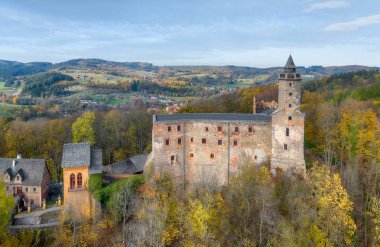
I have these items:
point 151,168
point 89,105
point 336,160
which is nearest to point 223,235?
point 151,168

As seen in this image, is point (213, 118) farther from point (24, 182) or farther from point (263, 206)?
point (24, 182)

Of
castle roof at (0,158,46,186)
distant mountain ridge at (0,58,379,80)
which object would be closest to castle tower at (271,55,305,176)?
castle roof at (0,158,46,186)

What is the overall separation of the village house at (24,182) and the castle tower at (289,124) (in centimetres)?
2753

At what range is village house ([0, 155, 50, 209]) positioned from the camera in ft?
127

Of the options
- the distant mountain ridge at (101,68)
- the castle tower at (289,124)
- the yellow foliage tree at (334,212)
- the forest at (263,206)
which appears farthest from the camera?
the distant mountain ridge at (101,68)

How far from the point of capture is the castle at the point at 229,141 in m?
37.1

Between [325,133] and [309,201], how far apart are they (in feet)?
47.2

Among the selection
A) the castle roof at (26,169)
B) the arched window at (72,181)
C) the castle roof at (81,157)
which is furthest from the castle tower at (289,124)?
the castle roof at (26,169)

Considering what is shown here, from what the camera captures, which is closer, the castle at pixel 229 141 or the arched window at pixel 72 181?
the arched window at pixel 72 181

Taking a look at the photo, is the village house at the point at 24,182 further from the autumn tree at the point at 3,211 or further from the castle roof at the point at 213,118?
the castle roof at the point at 213,118

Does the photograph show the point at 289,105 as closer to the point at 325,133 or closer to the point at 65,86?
the point at 325,133

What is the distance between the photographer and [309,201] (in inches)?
1209

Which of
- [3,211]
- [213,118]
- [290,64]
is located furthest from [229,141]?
[3,211]

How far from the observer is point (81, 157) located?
121 feet
